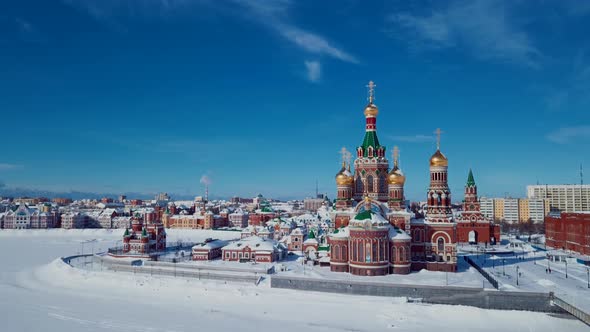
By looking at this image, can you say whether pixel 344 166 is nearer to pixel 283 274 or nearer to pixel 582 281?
pixel 283 274

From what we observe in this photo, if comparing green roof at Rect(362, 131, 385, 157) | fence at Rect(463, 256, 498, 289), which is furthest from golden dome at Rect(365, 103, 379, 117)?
fence at Rect(463, 256, 498, 289)

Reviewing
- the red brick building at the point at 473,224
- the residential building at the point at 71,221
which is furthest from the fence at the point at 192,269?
the residential building at the point at 71,221

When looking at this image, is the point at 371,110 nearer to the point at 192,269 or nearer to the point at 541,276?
the point at 541,276

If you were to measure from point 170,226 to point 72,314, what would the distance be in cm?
6619

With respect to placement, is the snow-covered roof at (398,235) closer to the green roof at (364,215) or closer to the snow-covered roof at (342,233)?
the green roof at (364,215)

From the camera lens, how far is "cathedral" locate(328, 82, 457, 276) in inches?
1313

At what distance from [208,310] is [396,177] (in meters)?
19.1

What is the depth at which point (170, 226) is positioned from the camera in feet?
298

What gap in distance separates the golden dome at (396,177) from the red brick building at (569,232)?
2057cm

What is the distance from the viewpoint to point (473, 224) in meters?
55.6

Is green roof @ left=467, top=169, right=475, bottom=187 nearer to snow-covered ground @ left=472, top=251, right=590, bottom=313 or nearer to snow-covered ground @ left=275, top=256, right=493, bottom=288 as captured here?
snow-covered ground @ left=472, top=251, right=590, bottom=313

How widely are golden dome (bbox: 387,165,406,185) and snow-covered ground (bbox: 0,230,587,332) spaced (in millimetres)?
12140

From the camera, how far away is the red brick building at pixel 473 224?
55156 millimetres

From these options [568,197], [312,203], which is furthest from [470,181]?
[312,203]
